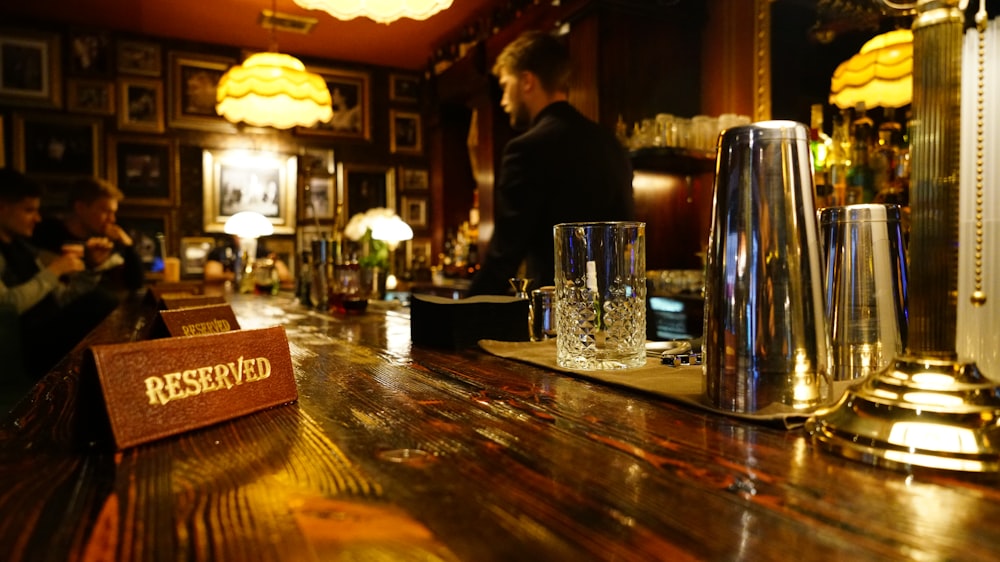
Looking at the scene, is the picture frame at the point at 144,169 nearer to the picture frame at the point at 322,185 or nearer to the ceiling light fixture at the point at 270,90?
the picture frame at the point at 322,185

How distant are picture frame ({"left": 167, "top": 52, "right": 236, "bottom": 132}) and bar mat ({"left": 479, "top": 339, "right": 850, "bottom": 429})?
5.06 metres

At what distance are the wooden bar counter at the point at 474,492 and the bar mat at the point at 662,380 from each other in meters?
0.02

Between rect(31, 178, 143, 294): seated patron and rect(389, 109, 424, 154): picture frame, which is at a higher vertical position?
rect(389, 109, 424, 154): picture frame

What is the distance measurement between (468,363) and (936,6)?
2.17 ft

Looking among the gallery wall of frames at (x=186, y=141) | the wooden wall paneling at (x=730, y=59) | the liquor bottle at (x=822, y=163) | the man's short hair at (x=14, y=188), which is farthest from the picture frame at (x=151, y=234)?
the liquor bottle at (x=822, y=163)

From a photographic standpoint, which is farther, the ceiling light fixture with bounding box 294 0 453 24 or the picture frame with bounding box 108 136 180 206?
the picture frame with bounding box 108 136 180 206

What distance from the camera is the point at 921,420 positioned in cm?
47

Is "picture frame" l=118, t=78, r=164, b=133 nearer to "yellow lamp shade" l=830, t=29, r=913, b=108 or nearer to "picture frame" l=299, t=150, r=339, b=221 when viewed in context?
"picture frame" l=299, t=150, r=339, b=221

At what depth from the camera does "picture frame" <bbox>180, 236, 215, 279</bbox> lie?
538 centimetres

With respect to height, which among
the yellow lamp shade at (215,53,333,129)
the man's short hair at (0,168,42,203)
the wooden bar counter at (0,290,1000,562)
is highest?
the yellow lamp shade at (215,53,333,129)

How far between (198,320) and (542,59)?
69.2 inches

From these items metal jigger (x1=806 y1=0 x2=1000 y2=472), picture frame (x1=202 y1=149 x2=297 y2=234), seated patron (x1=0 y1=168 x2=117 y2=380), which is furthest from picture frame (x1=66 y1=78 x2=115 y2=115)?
metal jigger (x1=806 y1=0 x2=1000 y2=472)

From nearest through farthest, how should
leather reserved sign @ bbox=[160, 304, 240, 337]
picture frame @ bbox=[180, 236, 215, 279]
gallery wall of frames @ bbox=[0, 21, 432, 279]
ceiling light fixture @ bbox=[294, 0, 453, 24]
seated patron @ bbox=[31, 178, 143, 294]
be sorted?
leather reserved sign @ bbox=[160, 304, 240, 337] → ceiling light fixture @ bbox=[294, 0, 453, 24] → seated patron @ bbox=[31, 178, 143, 294] → gallery wall of frames @ bbox=[0, 21, 432, 279] → picture frame @ bbox=[180, 236, 215, 279]

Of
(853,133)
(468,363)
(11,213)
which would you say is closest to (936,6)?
(468,363)
